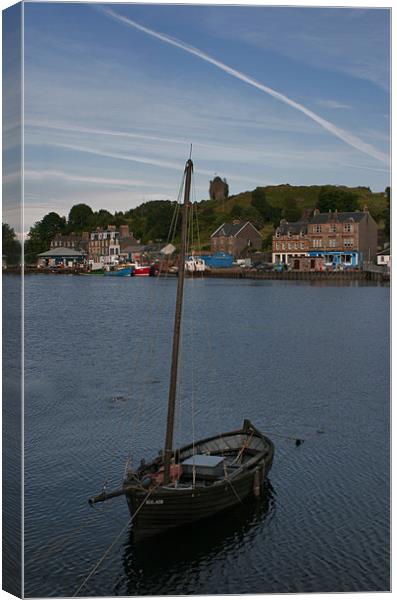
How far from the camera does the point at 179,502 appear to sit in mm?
10820

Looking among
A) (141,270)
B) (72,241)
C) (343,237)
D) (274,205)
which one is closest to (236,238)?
(274,205)

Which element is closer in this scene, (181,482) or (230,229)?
(181,482)

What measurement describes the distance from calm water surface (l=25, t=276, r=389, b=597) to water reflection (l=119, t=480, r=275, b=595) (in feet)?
0.09

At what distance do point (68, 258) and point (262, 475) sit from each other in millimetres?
66415

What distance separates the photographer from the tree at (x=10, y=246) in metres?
8.03

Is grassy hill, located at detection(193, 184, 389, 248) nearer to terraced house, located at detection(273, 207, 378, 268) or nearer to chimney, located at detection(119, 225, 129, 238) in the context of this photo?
terraced house, located at detection(273, 207, 378, 268)

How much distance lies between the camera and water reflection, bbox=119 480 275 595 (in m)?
10.1

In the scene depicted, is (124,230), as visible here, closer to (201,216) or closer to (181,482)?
(201,216)

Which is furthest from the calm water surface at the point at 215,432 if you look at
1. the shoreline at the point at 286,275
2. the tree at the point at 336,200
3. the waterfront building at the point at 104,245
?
the waterfront building at the point at 104,245

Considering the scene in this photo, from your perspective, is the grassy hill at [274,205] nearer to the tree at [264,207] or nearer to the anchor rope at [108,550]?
the tree at [264,207]

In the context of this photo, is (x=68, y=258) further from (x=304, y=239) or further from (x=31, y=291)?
(x=304, y=239)

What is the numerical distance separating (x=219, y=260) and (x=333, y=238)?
1821cm

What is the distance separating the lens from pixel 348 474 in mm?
13953

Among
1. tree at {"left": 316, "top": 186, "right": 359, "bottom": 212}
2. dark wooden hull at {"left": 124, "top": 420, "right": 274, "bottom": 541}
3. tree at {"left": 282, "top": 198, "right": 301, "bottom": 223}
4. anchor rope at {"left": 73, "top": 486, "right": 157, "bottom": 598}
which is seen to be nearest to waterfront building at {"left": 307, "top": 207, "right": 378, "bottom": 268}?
tree at {"left": 316, "top": 186, "right": 359, "bottom": 212}
